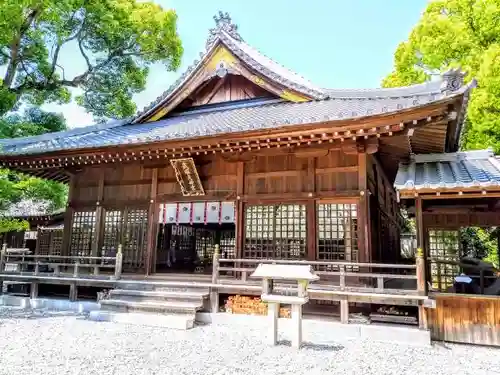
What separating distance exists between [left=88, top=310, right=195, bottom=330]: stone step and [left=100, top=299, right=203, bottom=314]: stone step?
0.34 feet

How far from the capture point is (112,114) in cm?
2348

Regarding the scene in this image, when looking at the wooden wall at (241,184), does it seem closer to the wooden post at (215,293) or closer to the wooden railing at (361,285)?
the wooden railing at (361,285)

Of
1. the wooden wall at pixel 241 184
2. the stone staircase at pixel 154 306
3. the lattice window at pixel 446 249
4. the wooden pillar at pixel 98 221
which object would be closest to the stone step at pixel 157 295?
the stone staircase at pixel 154 306

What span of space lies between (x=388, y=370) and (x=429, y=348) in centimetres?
162

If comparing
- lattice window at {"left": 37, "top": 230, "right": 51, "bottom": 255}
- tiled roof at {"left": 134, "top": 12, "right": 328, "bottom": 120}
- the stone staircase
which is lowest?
the stone staircase

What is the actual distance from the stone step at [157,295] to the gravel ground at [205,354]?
89cm

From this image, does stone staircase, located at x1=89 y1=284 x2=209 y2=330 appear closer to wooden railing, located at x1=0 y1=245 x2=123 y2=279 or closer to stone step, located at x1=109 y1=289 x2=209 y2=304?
stone step, located at x1=109 y1=289 x2=209 y2=304

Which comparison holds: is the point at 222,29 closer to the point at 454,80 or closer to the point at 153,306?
the point at 454,80

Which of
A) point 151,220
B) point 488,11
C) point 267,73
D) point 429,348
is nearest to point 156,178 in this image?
point 151,220

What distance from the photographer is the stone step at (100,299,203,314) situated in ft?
25.7

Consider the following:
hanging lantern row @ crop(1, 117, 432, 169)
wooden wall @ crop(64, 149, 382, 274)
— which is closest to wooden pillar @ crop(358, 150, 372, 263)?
wooden wall @ crop(64, 149, 382, 274)

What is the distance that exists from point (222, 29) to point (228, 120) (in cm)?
372

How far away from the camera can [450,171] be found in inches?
301

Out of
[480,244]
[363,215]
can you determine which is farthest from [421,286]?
[480,244]
